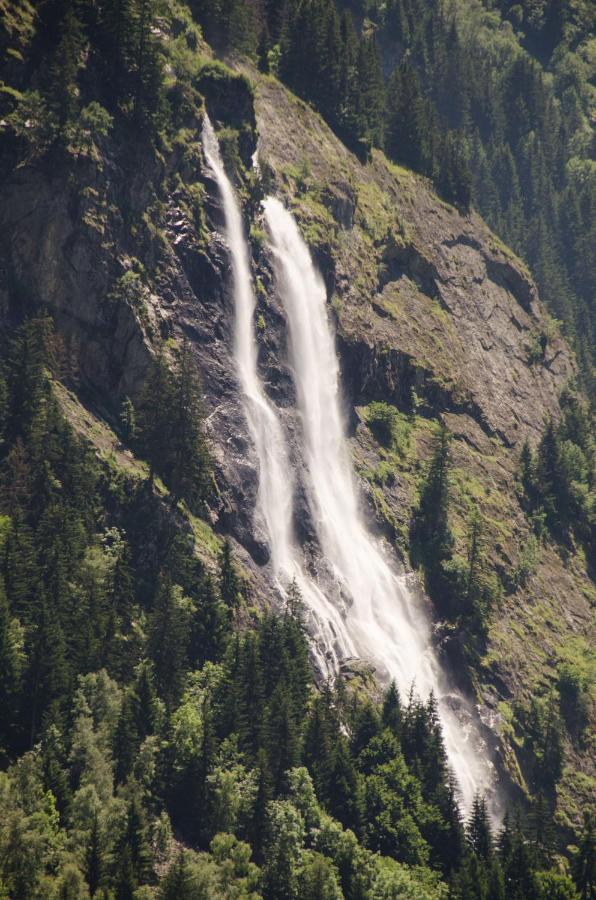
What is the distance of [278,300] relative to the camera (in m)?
119

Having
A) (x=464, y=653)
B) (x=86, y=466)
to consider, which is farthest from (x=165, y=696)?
(x=464, y=653)

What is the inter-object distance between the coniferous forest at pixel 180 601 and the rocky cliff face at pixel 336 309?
1.39 ft

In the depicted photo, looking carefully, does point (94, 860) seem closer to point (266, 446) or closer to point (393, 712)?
point (393, 712)

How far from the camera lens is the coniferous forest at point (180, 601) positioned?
253 feet

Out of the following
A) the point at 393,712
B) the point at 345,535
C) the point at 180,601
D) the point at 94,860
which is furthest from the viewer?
the point at 345,535

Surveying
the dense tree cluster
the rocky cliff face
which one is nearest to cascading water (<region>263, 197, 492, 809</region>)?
the rocky cliff face

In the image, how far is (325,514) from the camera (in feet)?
364

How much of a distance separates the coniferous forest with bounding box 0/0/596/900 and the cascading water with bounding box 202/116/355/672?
2.19 metres

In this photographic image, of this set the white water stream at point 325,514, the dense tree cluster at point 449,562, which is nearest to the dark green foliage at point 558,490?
the dense tree cluster at point 449,562

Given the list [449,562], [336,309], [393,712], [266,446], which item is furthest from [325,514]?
[336,309]

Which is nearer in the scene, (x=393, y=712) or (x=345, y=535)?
(x=393, y=712)

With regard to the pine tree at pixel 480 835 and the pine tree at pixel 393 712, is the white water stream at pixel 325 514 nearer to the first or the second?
the pine tree at pixel 393 712

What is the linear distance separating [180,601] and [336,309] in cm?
4174

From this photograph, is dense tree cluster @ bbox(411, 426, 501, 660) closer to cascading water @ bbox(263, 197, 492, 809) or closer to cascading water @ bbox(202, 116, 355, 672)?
cascading water @ bbox(263, 197, 492, 809)
